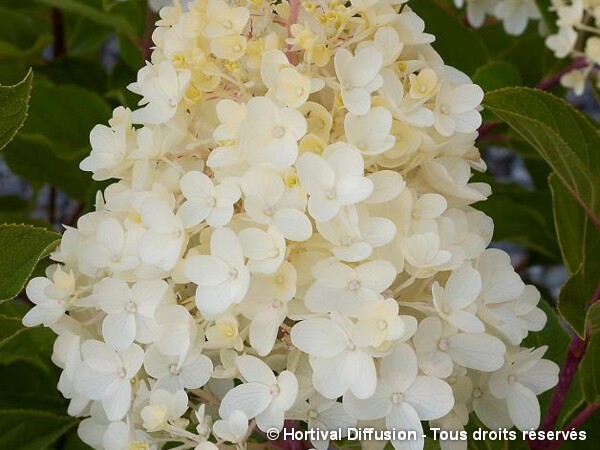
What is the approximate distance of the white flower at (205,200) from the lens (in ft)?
2.01

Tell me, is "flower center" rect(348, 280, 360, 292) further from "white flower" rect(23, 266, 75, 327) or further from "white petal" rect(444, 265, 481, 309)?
"white flower" rect(23, 266, 75, 327)

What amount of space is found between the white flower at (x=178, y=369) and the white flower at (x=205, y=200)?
0.32 ft

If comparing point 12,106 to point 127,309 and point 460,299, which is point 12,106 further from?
point 460,299

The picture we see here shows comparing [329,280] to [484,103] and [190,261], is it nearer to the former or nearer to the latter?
[190,261]

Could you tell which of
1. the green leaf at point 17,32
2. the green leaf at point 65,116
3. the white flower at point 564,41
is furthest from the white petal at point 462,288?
the green leaf at point 17,32

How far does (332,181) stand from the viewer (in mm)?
600

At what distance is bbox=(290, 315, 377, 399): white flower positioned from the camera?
600mm

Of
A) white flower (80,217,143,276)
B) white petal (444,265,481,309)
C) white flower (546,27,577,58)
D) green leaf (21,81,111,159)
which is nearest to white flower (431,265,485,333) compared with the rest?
white petal (444,265,481,309)

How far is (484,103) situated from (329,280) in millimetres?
248

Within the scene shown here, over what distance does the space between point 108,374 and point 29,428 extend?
34cm

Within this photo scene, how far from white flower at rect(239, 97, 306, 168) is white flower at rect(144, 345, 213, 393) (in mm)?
148

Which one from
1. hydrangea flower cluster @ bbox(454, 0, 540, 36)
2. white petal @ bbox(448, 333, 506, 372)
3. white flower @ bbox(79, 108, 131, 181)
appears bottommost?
hydrangea flower cluster @ bbox(454, 0, 540, 36)

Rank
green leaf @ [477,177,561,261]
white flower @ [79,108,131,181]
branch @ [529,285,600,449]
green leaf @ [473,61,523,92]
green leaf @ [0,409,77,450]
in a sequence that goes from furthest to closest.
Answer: green leaf @ [477,177,561,261] < green leaf @ [473,61,523,92] < green leaf @ [0,409,77,450] < branch @ [529,285,600,449] < white flower @ [79,108,131,181]

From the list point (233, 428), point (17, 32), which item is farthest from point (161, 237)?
point (17, 32)
